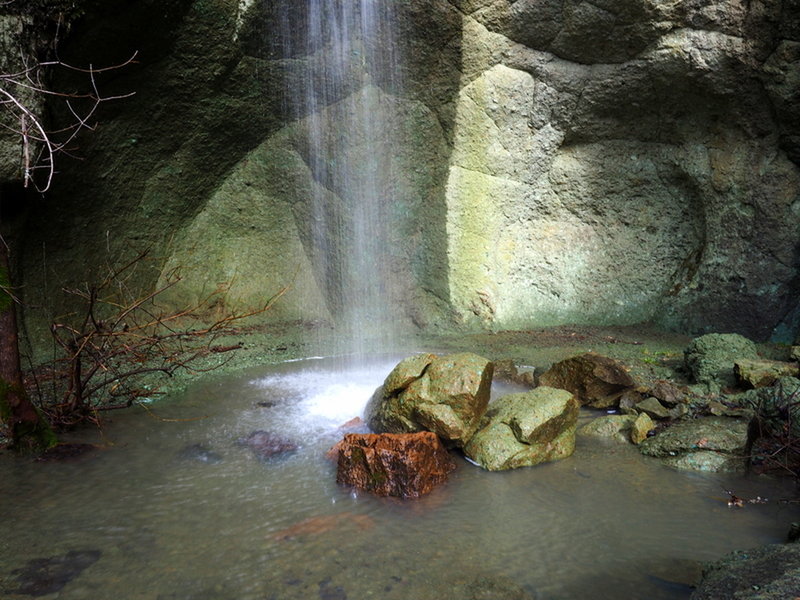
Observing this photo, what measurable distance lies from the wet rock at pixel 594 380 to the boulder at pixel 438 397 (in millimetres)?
1310

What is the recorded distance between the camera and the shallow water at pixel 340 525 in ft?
9.22

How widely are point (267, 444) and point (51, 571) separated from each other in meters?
1.75

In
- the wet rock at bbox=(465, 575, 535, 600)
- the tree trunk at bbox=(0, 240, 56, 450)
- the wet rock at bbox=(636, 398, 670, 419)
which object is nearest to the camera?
the wet rock at bbox=(465, 575, 535, 600)

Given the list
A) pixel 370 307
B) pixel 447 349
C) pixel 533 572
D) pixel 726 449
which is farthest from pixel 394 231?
pixel 533 572

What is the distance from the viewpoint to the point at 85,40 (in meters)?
6.07

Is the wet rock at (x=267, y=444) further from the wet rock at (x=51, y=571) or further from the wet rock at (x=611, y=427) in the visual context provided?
the wet rock at (x=611, y=427)

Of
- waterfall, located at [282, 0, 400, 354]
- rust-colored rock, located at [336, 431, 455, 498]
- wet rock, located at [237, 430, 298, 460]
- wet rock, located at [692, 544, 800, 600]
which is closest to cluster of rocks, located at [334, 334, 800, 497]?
rust-colored rock, located at [336, 431, 455, 498]

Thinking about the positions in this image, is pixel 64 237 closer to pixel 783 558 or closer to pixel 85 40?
pixel 85 40

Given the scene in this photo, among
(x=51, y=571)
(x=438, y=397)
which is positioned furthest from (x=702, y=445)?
(x=51, y=571)

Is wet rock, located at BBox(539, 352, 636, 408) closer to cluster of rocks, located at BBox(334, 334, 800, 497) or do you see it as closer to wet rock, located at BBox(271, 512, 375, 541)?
cluster of rocks, located at BBox(334, 334, 800, 497)

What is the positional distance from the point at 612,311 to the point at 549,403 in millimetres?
4428

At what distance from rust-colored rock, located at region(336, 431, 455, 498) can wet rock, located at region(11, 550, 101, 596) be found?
1503 millimetres

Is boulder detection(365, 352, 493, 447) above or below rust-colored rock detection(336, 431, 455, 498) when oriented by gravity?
above

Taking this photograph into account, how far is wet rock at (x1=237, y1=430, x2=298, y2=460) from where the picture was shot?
4.30 meters
